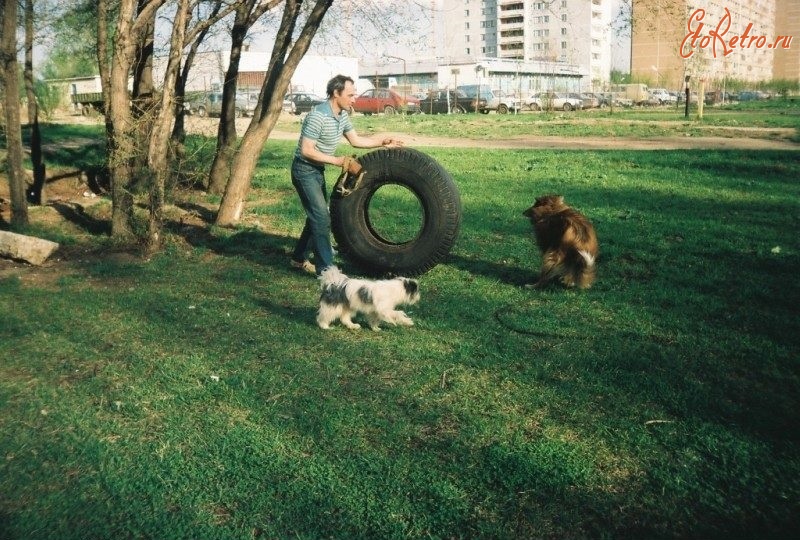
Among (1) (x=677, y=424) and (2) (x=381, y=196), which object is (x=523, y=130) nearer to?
(2) (x=381, y=196)

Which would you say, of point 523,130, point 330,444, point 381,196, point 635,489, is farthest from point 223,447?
point 523,130

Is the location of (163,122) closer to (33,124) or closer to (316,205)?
(316,205)

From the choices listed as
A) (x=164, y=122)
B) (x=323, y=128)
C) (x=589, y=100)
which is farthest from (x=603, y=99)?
(x=323, y=128)

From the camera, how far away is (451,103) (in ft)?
138

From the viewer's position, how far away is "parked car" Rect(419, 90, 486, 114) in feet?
136

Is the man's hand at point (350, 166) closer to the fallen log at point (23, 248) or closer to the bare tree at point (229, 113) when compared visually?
the fallen log at point (23, 248)

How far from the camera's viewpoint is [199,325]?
588cm

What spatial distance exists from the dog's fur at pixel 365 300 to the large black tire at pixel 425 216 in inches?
55.5

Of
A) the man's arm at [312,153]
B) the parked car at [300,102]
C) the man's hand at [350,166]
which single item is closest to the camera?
the man's arm at [312,153]

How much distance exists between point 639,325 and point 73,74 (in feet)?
121

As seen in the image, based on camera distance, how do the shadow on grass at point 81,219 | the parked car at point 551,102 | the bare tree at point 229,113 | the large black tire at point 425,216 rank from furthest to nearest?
the parked car at point 551,102 → the bare tree at point 229,113 → the shadow on grass at point 81,219 → the large black tire at point 425,216

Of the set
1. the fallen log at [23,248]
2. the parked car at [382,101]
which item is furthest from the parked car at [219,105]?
the parked car at [382,101]

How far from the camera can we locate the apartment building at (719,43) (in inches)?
415

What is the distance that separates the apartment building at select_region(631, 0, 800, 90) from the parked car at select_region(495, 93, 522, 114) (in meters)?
8.58
